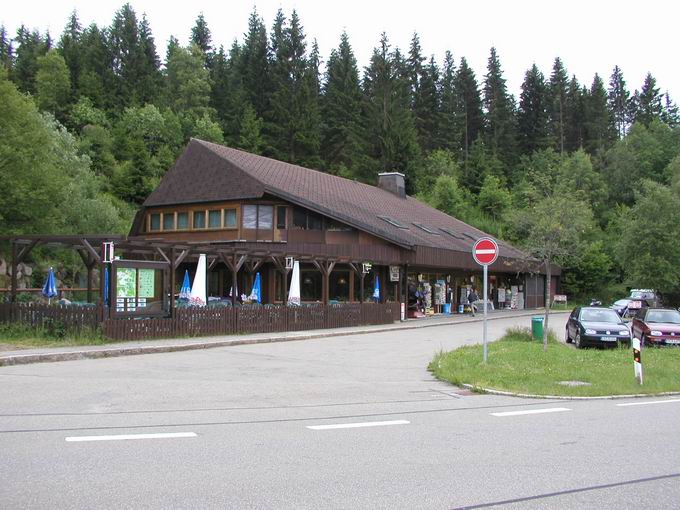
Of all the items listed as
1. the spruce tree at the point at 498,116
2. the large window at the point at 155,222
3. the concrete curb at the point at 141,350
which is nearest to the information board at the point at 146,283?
the concrete curb at the point at 141,350


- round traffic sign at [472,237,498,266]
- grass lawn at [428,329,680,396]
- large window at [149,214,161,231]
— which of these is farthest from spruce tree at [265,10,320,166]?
round traffic sign at [472,237,498,266]

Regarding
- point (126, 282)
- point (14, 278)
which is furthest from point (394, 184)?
point (14, 278)

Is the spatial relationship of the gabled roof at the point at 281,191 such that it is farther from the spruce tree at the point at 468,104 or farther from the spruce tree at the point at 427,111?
the spruce tree at the point at 468,104

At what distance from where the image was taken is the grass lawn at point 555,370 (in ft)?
42.0

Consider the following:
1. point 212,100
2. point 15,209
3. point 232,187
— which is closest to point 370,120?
point 212,100

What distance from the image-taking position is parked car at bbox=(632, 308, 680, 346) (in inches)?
819

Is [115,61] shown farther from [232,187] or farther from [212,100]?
[232,187]

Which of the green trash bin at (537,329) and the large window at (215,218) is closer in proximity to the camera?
the green trash bin at (537,329)

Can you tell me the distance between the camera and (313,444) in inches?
297

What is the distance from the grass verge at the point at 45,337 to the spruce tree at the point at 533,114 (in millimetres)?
74726

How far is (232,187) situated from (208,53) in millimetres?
63224

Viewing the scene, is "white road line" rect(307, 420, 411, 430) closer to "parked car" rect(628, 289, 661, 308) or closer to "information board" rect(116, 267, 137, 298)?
"information board" rect(116, 267, 137, 298)

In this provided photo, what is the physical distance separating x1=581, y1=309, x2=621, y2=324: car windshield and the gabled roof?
40.7ft

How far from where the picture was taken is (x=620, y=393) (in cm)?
1252
